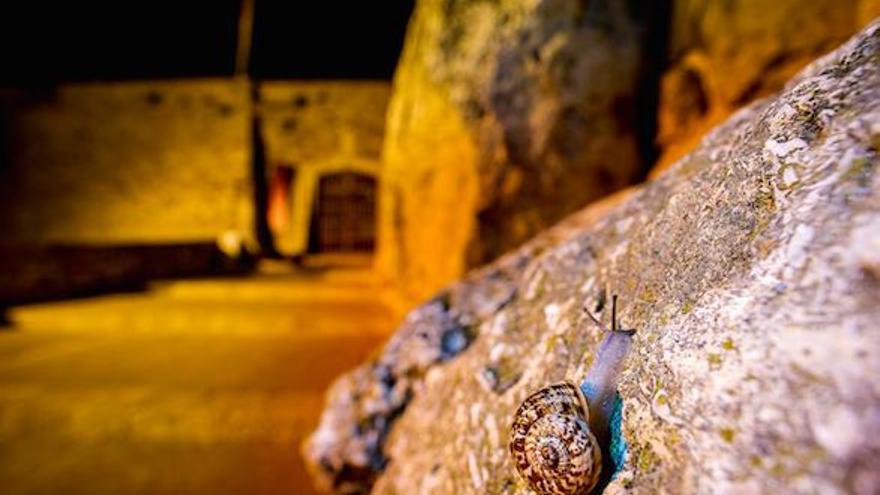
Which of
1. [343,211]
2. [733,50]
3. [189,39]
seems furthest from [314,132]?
[733,50]

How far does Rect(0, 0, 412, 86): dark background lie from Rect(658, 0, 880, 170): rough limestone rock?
32.1 ft

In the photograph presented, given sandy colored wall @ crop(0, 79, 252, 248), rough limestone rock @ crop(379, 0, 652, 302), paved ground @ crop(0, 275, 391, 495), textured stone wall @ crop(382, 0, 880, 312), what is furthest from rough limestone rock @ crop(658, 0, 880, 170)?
sandy colored wall @ crop(0, 79, 252, 248)

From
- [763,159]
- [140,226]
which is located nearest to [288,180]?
[140,226]

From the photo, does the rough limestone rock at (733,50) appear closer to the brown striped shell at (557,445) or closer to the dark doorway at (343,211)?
the brown striped shell at (557,445)

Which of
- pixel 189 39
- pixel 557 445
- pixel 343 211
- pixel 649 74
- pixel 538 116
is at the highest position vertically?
pixel 189 39

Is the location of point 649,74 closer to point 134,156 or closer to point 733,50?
point 733,50

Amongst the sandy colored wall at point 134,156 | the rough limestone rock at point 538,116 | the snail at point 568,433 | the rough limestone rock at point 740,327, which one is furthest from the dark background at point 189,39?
the snail at point 568,433

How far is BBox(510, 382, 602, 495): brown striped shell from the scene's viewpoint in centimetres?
73

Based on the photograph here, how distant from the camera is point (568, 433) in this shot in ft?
2.42

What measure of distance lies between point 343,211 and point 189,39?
647cm

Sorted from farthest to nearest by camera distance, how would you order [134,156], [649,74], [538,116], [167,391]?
[134,156] → [649,74] → [538,116] → [167,391]

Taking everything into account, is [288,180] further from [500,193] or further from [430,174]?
[500,193]

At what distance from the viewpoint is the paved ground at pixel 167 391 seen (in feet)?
6.45

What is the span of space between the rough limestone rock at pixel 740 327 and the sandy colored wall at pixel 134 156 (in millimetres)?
9286
